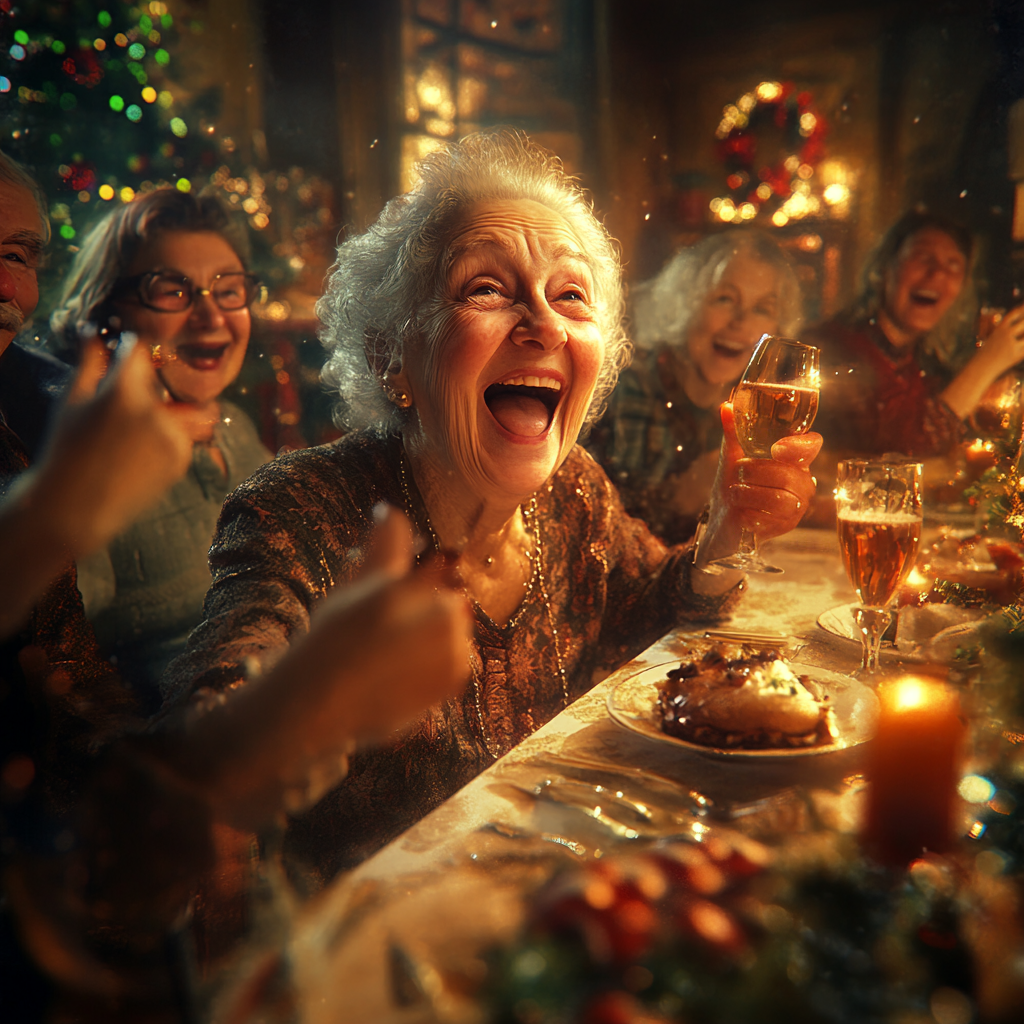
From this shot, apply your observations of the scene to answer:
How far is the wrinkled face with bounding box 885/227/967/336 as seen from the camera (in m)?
3.99

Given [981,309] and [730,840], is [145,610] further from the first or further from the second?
[981,309]

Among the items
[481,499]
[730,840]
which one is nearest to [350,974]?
[730,840]

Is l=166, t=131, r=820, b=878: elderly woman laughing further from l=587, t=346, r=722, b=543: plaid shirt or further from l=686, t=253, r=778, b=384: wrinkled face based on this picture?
l=686, t=253, r=778, b=384: wrinkled face

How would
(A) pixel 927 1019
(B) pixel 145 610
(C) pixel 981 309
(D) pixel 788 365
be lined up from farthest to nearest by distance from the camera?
(C) pixel 981 309
(B) pixel 145 610
(D) pixel 788 365
(A) pixel 927 1019

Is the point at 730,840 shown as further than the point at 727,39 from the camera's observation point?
No

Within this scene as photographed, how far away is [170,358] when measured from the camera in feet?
10.3

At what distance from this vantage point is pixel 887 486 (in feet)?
4.54

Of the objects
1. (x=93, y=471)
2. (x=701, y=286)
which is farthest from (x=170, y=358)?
(x=93, y=471)

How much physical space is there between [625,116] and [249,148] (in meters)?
2.70

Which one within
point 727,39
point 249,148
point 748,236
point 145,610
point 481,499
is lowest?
point 145,610

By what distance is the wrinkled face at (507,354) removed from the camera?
174cm

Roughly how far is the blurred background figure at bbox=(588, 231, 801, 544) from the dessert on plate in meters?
2.37

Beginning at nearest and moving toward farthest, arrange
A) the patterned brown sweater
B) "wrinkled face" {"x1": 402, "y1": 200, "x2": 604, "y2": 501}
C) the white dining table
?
the white dining table < the patterned brown sweater < "wrinkled face" {"x1": 402, "y1": 200, "x2": 604, "y2": 501}

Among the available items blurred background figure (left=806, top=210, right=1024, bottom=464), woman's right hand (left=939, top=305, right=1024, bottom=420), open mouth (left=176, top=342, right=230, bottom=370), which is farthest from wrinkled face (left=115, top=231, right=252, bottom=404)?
woman's right hand (left=939, top=305, right=1024, bottom=420)
